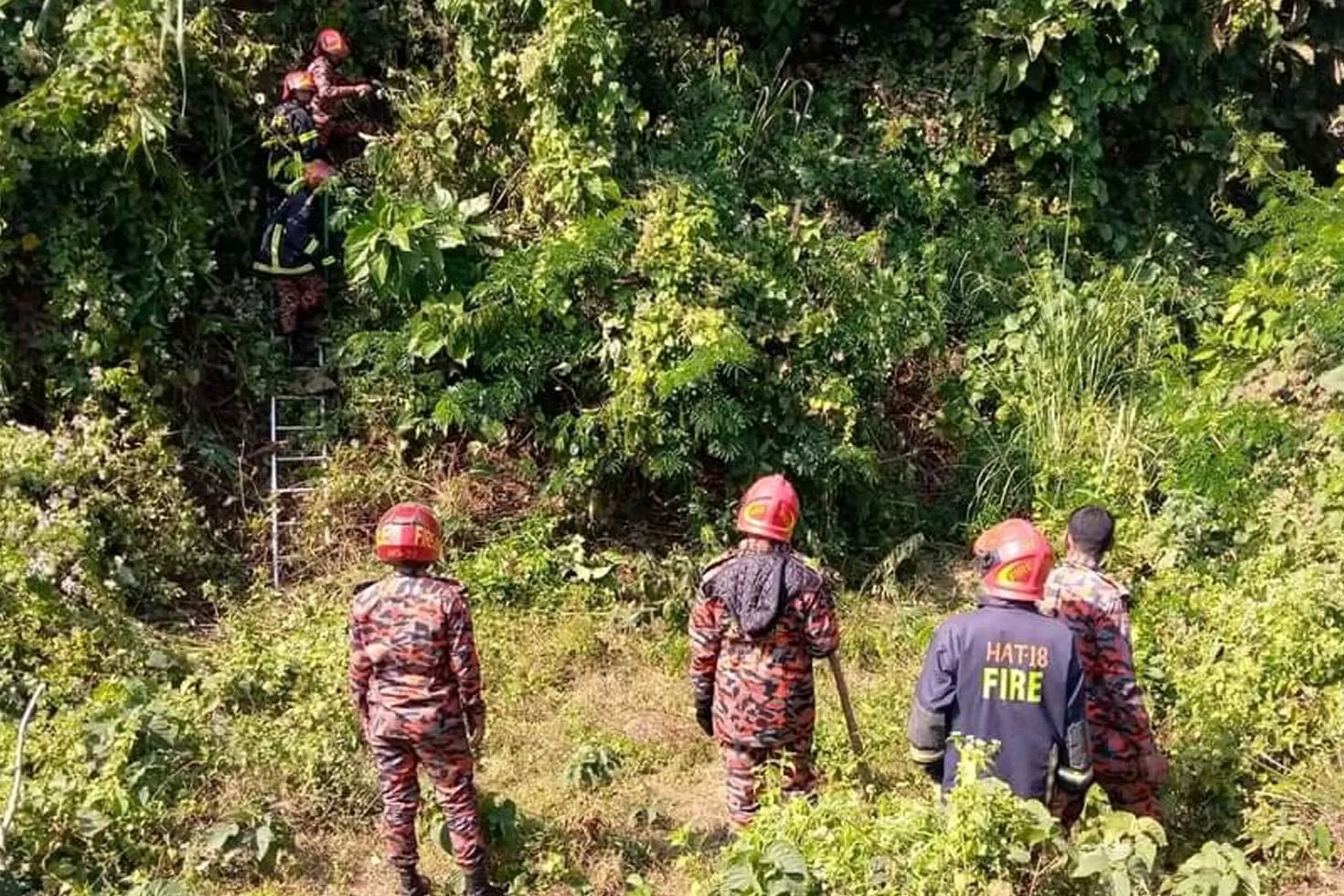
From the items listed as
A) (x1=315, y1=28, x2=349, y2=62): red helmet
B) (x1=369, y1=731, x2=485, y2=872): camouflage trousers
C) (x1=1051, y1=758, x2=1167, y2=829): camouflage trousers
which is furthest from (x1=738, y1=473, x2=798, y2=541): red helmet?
(x1=315, y1=28, x2=349, y2=62): red helmet

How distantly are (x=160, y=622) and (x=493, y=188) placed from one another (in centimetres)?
333

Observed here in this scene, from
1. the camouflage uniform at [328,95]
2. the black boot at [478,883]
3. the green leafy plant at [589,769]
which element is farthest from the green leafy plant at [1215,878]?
the camouflage uniform at [328,95]

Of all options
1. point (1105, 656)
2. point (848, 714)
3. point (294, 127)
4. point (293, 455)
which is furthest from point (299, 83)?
point (1105, 656)

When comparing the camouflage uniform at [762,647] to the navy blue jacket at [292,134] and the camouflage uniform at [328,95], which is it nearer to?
the navy blue jacket at [292,134]

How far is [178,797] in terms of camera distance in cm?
507

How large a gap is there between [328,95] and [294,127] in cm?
29

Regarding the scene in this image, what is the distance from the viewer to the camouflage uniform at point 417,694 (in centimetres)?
449

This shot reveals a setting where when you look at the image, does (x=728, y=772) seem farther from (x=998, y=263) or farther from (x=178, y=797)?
(x=998, y=263)

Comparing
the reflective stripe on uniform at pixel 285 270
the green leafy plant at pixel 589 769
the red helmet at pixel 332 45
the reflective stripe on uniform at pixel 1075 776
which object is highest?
the red helmet at pixel 332 45

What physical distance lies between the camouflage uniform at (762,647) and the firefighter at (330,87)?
4693 millimetres

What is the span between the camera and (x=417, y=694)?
4.51 meters

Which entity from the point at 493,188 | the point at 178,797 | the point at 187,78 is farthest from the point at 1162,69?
the point at 178,797

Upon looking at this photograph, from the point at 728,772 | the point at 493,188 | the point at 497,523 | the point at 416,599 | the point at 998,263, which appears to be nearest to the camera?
the point at 416,599

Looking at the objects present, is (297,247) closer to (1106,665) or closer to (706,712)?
(706,712)
